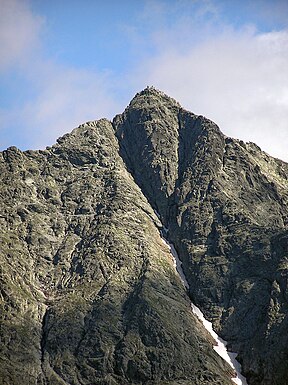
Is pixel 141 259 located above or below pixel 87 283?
above

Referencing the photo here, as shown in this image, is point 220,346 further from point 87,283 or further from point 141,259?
point 87,283

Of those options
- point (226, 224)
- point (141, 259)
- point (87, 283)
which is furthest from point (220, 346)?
point (226, 224)

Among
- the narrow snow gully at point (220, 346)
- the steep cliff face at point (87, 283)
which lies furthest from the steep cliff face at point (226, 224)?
the steep cliff face at point (87, 283)

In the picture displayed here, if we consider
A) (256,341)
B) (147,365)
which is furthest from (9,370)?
(256,341)

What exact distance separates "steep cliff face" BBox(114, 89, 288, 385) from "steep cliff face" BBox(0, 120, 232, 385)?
659cm

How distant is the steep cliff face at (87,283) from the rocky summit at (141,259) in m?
0.33

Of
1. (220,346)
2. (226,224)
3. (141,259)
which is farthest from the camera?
(226,224)

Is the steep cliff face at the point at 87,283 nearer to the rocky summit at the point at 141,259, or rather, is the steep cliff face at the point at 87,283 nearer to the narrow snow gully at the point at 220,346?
the rocky summit at the point at 141,259

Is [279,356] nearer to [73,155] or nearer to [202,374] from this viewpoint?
[202,374]

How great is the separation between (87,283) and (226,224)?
44.9m

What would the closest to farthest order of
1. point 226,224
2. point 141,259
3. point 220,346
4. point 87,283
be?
point 220,346 → point 87,283 → point 141,259 → point 226,224

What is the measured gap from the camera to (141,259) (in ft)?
470

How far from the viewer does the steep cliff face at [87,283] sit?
364 ft

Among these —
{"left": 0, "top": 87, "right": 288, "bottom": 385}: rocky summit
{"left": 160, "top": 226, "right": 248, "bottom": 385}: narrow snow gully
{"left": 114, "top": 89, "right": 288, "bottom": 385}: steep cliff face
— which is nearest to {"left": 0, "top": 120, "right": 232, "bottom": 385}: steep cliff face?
{"left": 0, "top": 87, "right": 288, "bottom": 385}: rocky summit
